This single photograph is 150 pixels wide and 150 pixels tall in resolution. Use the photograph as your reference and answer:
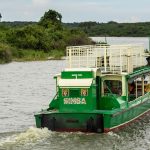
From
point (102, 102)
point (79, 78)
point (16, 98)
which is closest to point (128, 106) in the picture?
point (102, 102)

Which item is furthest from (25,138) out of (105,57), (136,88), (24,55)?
(24,55)

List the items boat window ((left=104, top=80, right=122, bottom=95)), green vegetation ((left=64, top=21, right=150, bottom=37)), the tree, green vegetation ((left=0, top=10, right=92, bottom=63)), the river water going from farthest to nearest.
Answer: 1. green vegetation ((left=64, top=21, right=150, bottom=37))
2. the tree
3. green vegetation ((left=0, top=10, right=92, bottom=63))
4. boat window ((left=104, top=80, right=122, bottom=95))
5. the river water

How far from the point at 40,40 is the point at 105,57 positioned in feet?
228

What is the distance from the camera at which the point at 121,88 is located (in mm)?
26297

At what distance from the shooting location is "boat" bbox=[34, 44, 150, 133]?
2281cm

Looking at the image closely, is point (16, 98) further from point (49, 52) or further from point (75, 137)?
point (49, 52)

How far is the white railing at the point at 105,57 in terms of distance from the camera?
986 inches

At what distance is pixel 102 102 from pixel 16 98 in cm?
1445

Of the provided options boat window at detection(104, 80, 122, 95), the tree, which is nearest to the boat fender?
boat window at detection(104, 80, 122, 95)

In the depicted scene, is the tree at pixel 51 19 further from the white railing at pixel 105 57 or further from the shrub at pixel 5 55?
the white railing at pixel 105 57

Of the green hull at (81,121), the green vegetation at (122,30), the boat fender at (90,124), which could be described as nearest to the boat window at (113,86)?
the green hull at (81,121)

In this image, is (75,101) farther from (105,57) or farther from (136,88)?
(136,88)

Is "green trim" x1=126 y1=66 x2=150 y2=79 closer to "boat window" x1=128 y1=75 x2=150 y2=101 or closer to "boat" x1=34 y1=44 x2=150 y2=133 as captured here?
"boat" x1=34 y1=44 x2=150 y2=133

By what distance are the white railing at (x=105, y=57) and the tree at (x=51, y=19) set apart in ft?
266
